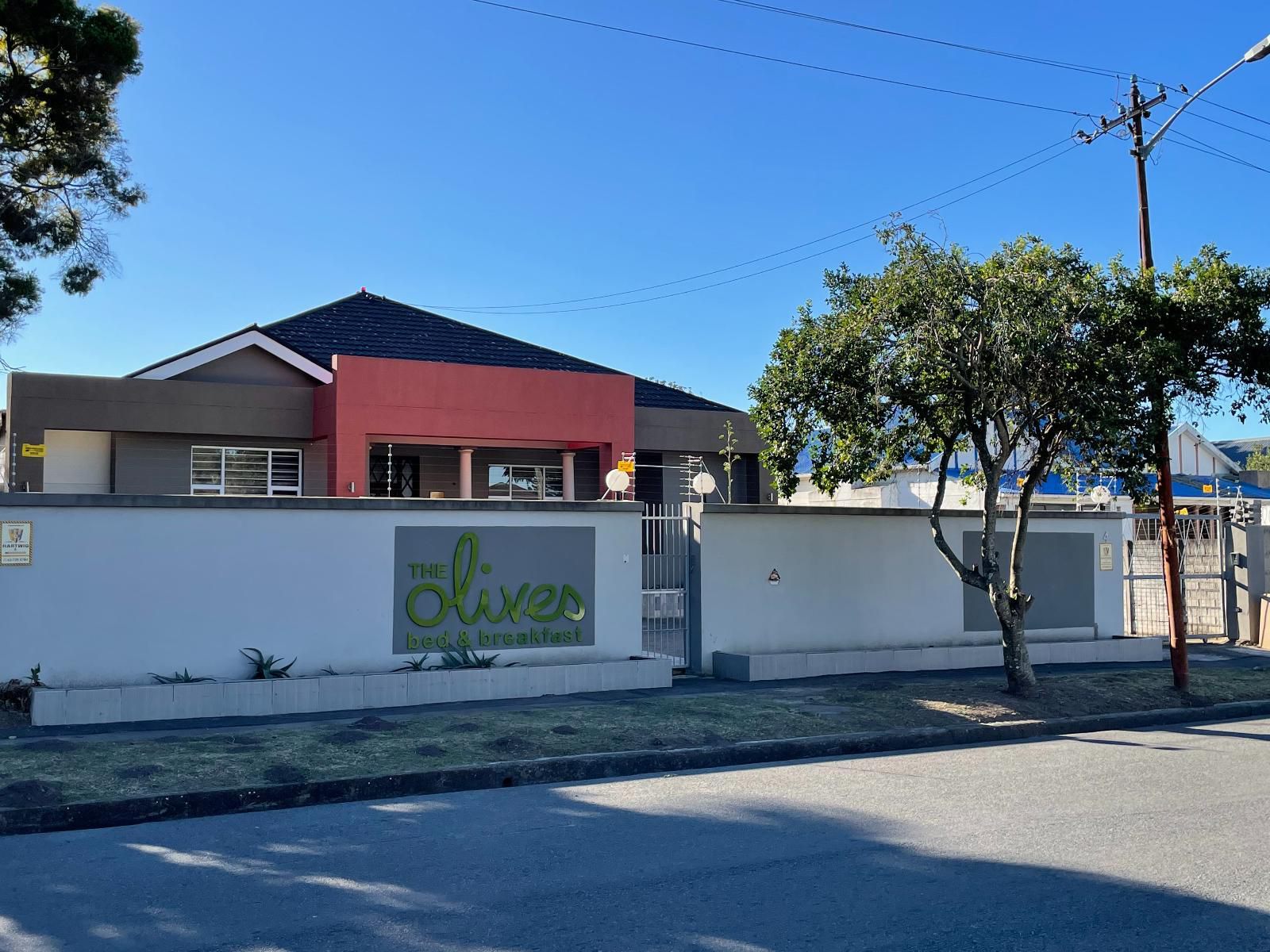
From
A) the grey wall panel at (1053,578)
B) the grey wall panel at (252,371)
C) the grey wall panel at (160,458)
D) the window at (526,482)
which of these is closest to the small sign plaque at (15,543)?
the grey wall panel at (160,458)

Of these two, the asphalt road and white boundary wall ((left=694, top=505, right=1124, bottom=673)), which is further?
white boundary wall ((left=694, top=505, right=1124, bottom=673))

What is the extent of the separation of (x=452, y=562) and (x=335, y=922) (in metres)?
8.01

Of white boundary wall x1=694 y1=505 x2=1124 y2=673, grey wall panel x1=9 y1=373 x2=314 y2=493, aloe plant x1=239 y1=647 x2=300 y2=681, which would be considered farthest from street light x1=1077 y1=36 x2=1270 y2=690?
grey wall panel x1=9 y1=373 x2=314 y2=493

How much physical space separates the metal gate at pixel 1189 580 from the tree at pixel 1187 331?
7436 mm

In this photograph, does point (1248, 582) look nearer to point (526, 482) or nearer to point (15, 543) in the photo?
point (526, 482)

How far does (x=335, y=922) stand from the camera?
5.49m

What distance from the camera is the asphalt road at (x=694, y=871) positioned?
5.36m

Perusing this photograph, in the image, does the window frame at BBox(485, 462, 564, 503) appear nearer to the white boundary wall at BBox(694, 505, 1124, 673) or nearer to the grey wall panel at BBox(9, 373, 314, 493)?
the grey wall panel at BBox(9, 373, 314, 493)

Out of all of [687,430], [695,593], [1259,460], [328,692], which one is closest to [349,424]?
[687,430]

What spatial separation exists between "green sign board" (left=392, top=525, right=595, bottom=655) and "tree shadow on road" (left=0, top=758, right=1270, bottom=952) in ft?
16.9

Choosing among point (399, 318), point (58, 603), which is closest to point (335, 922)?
point (58, 603)

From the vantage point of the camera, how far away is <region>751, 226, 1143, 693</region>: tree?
12.2 m

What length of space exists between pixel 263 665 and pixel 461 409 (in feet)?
33.8

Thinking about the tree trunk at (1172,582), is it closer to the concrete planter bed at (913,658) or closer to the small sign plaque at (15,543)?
the concrete planter bed at (913,658)
